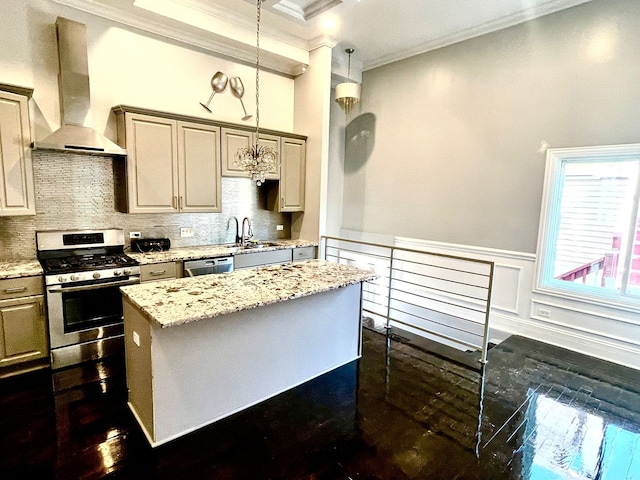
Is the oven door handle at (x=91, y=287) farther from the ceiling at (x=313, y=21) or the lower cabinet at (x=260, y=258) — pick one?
the ceiling at (x=313, y=21)

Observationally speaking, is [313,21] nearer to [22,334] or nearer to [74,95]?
[74,95]

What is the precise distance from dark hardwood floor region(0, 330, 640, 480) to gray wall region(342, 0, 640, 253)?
1807 mm

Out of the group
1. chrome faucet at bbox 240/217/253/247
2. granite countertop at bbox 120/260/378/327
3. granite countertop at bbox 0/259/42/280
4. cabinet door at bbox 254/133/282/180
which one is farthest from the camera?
chrome faucet at bbox 240/217/253/247

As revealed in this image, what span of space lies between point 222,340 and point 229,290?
33 cm

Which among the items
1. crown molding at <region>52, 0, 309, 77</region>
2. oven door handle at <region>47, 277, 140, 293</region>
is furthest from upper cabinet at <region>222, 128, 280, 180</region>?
oven door handle at <region>47, 277, 140, 293</region>

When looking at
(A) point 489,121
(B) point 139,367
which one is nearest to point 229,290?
(B) point 139,367

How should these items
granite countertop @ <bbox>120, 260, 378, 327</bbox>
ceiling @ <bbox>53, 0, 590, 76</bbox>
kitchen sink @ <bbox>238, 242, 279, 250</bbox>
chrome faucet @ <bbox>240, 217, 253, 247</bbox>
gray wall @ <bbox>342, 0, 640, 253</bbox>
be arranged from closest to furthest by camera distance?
granite countertop @ <bbox>120, 260, 378, 327</bbox>
gray wall @ <bbox>342, 0, 640, 253</bbox>
ceiling @ <bbox>53, 0, 590, 76</bbox>
kitchen sink @ <bbox>238, 242, 279, 250</bbox>
chrome faucet @ <bbox>240, 217, 253, 247</bbox>

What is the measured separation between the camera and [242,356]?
250cm

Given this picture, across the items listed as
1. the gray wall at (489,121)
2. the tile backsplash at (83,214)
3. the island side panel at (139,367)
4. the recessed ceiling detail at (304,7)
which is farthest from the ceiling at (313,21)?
the island side panel at (139,367)

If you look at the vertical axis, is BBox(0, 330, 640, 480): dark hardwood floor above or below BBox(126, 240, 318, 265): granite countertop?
below

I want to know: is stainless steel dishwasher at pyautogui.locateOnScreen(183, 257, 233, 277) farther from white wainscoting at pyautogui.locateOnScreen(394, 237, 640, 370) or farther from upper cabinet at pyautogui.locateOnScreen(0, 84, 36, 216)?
white wainscoting at pyautogui.locateOnScreen(394, 237, 640, 370)

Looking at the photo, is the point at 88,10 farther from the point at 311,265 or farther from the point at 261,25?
the point at 311,265

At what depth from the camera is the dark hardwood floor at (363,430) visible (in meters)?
2.05

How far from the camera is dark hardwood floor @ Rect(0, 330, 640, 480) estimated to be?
2047 millimetres
